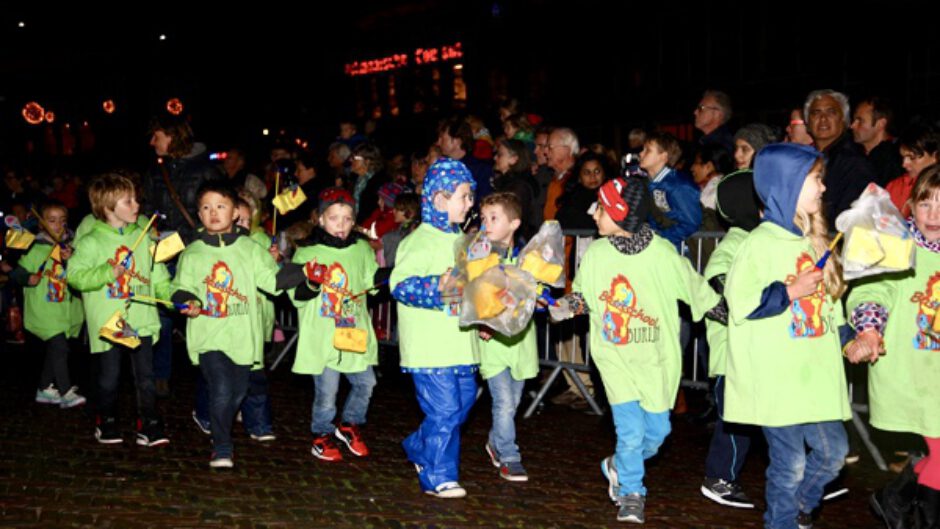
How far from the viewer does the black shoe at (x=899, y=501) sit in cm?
614

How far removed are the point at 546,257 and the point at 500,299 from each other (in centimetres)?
41

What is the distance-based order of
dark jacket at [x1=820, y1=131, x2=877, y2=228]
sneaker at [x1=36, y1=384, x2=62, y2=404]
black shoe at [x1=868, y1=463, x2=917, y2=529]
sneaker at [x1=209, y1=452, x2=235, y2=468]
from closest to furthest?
black shoe at [x1=868, y1=463, x2=917, y2=529], sneaker at [x1=209, y1=452, x2=235, y2=468], dark jacket at [x1=820, y1=131, x2=877, y2=228], sneaker at [x1=36, y1=384, x2=62, y2=404]

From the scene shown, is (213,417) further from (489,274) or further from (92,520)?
(489,274)

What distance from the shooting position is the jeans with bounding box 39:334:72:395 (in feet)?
33.6

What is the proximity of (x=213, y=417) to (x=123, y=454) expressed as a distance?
86 cm

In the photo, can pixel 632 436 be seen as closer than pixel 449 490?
Yes

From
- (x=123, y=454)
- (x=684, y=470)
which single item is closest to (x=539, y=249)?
(x=684, y=470)

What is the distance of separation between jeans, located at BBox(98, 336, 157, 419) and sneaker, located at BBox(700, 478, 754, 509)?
13.4 feet

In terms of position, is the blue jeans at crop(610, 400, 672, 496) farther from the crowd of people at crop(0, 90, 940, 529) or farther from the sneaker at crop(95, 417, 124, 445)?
the sneaker at crop(95, 417, 124, 445)

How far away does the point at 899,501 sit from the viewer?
6164 mm

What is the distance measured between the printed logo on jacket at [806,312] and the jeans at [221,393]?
12.7 feet

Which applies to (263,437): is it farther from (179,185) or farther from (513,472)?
(179,185)

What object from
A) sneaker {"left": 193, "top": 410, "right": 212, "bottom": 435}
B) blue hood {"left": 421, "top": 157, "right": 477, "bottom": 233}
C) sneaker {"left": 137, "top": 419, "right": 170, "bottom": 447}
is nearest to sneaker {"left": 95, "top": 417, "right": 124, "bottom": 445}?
sneaker {"left": 137, "top": 419, "right": 170, "bottom": 447}

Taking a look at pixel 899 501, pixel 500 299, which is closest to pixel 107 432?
pixel 500 299
